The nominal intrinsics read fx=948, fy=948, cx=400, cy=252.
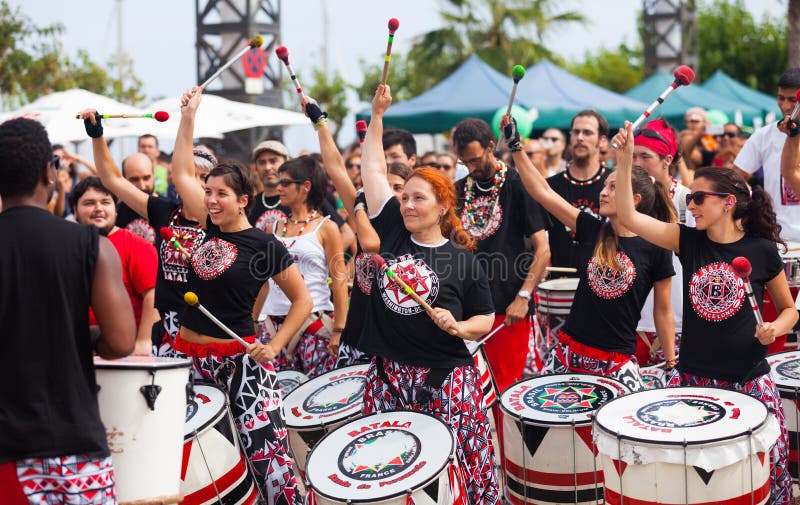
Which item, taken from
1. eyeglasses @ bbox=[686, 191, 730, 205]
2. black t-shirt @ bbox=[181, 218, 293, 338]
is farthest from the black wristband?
eyeglasses @ bbox=[686, 191, 730, 205]

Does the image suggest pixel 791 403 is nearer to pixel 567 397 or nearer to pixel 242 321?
pixel 567 397

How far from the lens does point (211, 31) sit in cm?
1301

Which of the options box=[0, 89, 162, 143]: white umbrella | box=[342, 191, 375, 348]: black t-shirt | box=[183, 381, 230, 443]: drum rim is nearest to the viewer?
box=[183, 381, 230, 443]: drum rim

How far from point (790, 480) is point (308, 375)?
9.18 feet

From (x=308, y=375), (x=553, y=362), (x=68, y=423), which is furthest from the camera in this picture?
(x=308, y=375)

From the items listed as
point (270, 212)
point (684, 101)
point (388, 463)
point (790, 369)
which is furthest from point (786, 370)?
point (684, 101)

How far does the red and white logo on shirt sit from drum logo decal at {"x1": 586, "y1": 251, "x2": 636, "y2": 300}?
1849 millimetres

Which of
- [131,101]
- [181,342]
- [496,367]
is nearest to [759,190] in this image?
[496,367]

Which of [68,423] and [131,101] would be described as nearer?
[68,423]

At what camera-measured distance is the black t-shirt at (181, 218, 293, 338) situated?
4586 mm

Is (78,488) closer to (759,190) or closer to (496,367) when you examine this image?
(759,190)

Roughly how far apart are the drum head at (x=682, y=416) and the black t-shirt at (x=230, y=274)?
174cm

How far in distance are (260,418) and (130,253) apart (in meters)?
1.27

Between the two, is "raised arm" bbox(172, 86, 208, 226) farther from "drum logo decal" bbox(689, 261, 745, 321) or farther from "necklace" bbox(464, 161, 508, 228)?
"drum logo decal" bbox(689, 261, 745, 321)
